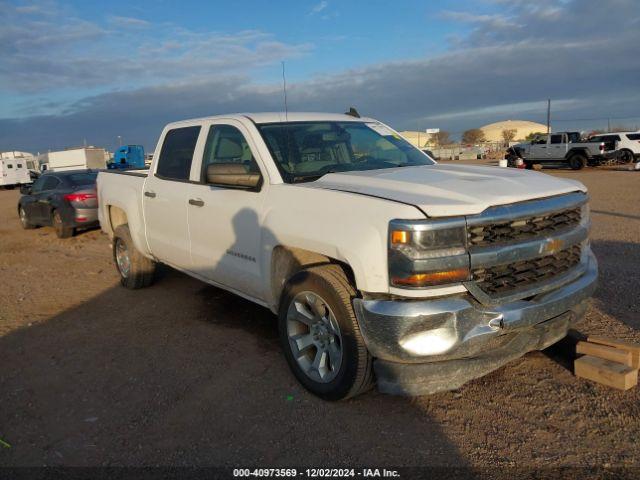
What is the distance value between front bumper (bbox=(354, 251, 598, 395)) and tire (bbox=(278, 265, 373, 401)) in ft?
0.44

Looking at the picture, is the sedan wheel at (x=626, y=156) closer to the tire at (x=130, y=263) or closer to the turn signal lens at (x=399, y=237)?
the tire at (x=130, y=263)

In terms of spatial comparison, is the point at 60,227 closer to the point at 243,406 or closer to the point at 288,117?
the point at 288,117

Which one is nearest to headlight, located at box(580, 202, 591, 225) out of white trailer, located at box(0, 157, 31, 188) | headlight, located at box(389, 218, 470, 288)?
headlight, located at box(389, 218, 470, 288)

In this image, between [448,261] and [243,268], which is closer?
[448,261]

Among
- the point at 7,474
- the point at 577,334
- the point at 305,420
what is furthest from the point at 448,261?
the point at 7,474

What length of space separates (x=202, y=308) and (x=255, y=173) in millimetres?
2315

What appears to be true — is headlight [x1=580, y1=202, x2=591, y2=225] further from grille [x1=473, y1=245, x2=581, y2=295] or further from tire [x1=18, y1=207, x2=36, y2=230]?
tire [x1=18, y1=207, x2=36, y2=230]

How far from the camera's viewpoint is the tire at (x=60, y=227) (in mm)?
11688

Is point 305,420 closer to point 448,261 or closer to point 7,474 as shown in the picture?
point 448,261

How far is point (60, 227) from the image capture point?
38.7 feet

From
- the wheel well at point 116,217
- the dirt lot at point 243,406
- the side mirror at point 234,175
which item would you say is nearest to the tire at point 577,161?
the dirt lot at point 243,406

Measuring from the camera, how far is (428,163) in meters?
4.86

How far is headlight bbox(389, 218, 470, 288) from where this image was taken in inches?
117

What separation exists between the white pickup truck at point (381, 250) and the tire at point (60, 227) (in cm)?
801
